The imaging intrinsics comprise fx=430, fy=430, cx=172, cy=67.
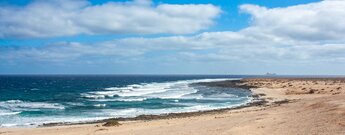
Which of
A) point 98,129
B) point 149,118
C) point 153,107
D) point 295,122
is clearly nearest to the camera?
point 295,122

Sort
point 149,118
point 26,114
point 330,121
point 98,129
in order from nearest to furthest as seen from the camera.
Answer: point 330,121 → point 98,129 → point 149,118 → point 26,114

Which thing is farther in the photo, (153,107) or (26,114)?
(153,107)

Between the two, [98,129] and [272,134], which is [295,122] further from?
[98,129]

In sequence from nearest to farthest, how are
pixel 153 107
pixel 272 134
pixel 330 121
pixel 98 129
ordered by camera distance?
pixel 272 134 < pixel 330 121 < pixel 98 129 < pixel 153 107

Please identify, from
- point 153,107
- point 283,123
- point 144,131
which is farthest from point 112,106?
point 283,123

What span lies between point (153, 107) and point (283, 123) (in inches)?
1136

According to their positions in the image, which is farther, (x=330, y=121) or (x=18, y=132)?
(x=18, y=132)

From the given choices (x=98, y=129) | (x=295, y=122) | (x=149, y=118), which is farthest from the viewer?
(x=149, y=118)

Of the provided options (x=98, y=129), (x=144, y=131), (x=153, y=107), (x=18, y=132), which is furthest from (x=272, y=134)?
(x=153, y=107)

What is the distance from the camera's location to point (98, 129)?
103 feet

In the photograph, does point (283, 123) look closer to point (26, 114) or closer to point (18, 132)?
point (18, 132)

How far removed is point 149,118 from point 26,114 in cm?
1535

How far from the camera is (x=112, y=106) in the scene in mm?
56688

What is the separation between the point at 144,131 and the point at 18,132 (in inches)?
403
